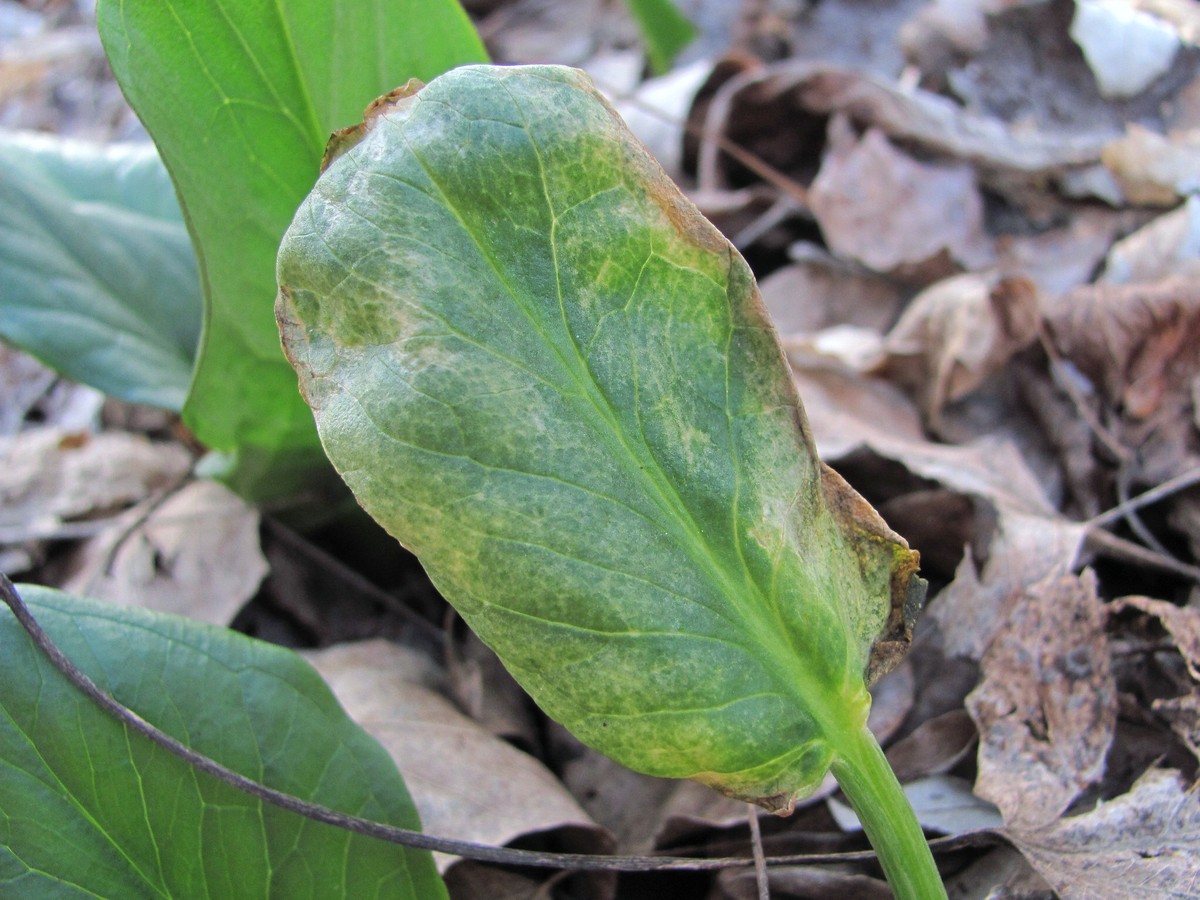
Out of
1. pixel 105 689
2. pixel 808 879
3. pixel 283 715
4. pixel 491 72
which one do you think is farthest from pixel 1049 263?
pixel 105 689

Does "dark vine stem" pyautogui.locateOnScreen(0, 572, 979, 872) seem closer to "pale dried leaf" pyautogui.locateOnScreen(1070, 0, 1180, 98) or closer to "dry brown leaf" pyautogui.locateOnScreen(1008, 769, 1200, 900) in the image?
"dry brown leaf" pyautogui.locateOnScreen(1008, 769, 1200, 900)

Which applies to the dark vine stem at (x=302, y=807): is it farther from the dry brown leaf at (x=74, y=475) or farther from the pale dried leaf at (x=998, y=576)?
the dry brown leaf at (x=74, y=475)

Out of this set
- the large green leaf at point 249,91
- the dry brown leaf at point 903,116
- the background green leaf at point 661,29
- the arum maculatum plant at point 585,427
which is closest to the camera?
the arum maculatum plant at point 585,427

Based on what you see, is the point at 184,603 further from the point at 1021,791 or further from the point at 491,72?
the point at 1021,791

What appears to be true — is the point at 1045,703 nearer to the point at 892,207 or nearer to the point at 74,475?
the point at 892,207

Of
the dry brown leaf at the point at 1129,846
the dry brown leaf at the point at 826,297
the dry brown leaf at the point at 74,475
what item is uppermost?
the dry brown leaf at the point at 826,297

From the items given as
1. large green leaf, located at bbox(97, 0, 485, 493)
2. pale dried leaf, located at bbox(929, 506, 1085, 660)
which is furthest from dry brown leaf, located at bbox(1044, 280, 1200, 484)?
large green leaf, located at bbox(97, 0, 485, 493)

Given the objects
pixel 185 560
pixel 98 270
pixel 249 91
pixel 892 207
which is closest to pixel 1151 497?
pixel 892 207

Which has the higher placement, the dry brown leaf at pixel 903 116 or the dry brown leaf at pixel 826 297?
the dry brown leaf at pixel 903 116

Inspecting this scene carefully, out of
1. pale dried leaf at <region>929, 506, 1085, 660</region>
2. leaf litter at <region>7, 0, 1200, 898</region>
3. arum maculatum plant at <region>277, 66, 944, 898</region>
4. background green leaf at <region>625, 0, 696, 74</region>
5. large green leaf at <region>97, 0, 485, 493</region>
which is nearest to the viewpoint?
arum maculatum plant at <region>277, 66, 944, 898</region>

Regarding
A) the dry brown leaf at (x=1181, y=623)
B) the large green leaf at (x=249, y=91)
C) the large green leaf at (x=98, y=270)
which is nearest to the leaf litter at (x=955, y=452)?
the dry brown leaf at (x=1181, y=623)
